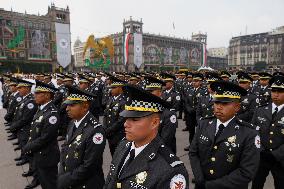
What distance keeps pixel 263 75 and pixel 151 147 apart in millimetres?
7611

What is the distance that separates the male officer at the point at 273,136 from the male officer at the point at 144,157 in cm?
262

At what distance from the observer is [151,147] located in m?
2.14

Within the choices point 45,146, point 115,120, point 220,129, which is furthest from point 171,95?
point 220,129

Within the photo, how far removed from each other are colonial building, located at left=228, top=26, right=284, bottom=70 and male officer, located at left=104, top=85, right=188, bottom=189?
309 ft

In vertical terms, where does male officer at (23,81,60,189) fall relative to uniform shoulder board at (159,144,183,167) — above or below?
below

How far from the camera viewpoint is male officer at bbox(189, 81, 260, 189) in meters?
2.92

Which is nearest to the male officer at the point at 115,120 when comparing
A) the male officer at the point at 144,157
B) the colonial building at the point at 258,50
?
the male officer at the point at 144,157

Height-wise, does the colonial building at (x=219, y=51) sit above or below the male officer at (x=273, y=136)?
above

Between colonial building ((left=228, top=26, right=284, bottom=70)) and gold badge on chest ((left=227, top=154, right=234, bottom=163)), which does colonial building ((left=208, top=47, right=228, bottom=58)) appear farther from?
gold badge on chest ((left=227, top=154, right=234, bottom=163))

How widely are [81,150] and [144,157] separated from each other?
150 cm

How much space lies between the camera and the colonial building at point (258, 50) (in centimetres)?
9644

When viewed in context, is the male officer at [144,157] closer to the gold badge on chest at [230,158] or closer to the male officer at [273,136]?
the gold badge on chest at [230,158]

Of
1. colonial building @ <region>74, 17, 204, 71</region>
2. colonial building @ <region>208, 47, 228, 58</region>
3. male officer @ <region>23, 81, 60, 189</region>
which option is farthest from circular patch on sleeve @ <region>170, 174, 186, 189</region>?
colonial building @ <region>208, 47, 228, 58</region>

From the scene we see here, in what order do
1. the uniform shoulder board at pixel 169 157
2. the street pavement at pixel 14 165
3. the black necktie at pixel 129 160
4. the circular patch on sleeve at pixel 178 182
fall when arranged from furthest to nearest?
the street pavement at pixel 14 165
the black necktie at pixel 129 160
the uniform shoulder board at pixel 169 157
the circular patch on sleeve at pixel 178 182
